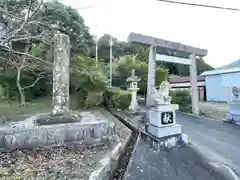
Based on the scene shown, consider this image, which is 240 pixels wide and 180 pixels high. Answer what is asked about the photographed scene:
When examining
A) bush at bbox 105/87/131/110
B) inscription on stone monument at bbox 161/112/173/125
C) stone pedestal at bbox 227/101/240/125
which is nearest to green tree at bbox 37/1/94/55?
bush at bbox 105/87/131/110

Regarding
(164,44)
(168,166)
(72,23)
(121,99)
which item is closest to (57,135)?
(168,166)

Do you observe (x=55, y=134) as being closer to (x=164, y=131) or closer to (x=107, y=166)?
(x=107, y=166)

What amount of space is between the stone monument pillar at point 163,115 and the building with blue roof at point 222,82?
35.6 feet

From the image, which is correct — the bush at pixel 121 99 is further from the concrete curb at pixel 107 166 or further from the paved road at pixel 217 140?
the concrete curb at pixel 107 166

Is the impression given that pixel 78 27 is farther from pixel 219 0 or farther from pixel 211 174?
pixel 211 174

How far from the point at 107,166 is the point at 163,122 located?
1.79 metres

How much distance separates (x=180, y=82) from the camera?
16.8m

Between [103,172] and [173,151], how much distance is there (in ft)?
5.98

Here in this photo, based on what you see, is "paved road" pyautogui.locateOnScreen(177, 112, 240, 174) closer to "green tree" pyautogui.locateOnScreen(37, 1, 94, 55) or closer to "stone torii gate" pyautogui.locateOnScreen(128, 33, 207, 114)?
"stone torii gate" pyautogui.locateOnScreen(128, 33, 207, 114)

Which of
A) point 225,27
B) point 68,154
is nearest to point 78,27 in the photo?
point 225,27

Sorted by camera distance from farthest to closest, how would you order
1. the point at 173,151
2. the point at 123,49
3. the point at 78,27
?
the point at 123,49, the point at 78,27, the point at 173,151

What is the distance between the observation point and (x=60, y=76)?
3756mm

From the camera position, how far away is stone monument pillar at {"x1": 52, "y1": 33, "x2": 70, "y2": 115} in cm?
372

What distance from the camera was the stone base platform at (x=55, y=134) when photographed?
10.1 ft
